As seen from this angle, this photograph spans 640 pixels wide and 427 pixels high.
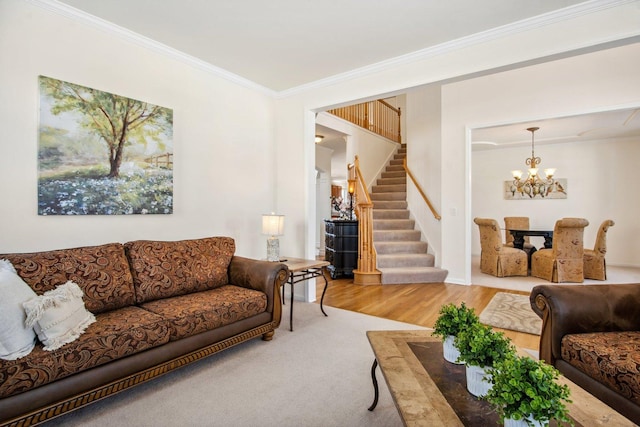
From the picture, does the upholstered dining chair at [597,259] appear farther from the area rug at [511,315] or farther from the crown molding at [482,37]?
the crown molding at [482,37]

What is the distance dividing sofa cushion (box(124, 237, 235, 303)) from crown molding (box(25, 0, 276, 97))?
6.05 feet

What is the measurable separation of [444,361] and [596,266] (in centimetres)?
552

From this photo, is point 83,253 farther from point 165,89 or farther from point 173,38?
point 173,38

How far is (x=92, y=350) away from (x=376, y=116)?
7794mm

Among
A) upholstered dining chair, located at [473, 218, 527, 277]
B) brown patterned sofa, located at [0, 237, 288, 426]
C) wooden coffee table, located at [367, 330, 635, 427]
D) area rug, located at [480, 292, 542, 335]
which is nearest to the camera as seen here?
wooden coffee table, located at [367, 330, 635, 427]

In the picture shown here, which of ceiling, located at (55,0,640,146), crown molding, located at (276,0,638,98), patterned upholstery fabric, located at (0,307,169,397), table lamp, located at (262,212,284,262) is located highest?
ceiling, located at (55,0,640,146)

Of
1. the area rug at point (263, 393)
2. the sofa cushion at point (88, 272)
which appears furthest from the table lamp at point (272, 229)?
the sofa cushion at point (88, 272)

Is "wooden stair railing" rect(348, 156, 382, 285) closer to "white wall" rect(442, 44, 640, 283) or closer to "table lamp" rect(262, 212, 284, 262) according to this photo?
"white wall" rect(442, 44, 640, 283)

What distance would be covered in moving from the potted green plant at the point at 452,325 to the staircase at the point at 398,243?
142 inches

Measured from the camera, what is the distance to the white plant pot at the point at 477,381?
1.26 meters

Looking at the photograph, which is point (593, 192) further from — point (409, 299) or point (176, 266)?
point (176, 266)

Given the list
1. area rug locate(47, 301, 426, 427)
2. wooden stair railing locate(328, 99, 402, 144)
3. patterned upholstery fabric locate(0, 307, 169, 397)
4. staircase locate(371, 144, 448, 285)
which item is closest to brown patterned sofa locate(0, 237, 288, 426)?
patterned upholstery fabric locate(0, 307, 169, 397)

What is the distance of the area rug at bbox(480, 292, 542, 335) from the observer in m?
3.23

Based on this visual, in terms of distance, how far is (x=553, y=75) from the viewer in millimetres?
4559
